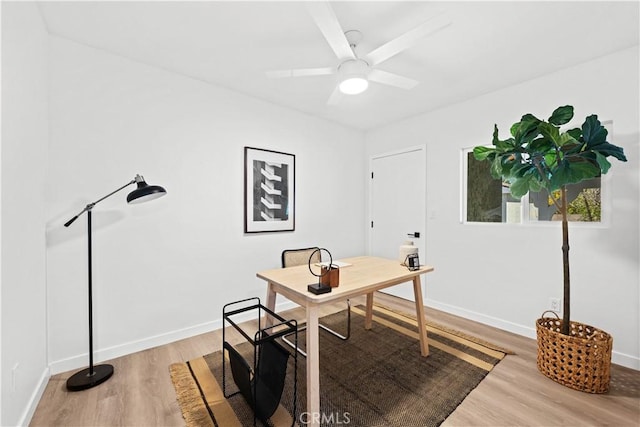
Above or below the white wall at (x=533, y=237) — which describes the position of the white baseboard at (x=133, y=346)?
below

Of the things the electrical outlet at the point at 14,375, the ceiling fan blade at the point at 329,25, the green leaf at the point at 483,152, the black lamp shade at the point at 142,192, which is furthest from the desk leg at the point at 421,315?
the electrical outlet at the point at 14,375

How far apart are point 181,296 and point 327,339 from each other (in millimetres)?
1438

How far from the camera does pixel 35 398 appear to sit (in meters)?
1.64

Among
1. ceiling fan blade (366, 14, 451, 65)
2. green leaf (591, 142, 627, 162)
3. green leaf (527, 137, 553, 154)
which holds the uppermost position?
ceiling fan blade (366, 14, 451, 65)

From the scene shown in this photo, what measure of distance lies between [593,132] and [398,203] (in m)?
2.16

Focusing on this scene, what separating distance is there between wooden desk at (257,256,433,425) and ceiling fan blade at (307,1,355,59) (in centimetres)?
147

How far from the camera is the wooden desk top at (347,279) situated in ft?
5.16

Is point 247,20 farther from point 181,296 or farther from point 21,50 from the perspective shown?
point 181,296

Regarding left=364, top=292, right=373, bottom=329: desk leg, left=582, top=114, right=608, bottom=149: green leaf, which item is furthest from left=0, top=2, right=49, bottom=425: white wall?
left=582, top=114, right=608, bottom=149: green leaf

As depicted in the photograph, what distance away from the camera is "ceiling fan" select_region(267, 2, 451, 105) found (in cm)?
137

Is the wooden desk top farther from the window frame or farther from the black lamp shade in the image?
the window frame

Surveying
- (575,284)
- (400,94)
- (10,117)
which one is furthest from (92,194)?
(575,284)

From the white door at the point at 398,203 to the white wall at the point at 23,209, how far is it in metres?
3.48

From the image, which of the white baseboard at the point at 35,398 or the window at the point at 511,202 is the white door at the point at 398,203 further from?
the white baseboard at the point at 35,398
